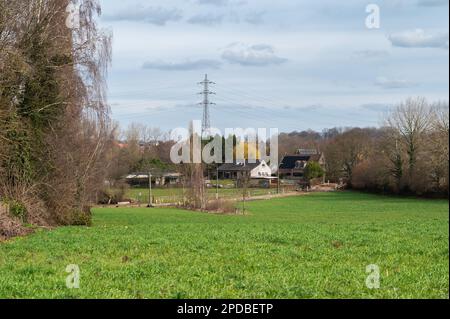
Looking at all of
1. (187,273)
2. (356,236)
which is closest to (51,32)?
(356,236)

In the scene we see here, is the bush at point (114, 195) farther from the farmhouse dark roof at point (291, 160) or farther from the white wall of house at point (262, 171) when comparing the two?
the farmhouse dark roof at point (291, 160)

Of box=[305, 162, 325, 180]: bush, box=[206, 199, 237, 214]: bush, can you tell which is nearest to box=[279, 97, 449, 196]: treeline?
box=[305, 162, 325, 180]: bush

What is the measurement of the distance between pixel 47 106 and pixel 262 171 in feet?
303

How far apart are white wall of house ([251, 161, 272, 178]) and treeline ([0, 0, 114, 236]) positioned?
8343cm

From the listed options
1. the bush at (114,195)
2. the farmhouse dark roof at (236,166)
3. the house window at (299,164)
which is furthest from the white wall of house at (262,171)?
the bush at (114,195)

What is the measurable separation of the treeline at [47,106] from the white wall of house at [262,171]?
274 feet

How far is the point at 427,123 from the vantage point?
65.6 metres

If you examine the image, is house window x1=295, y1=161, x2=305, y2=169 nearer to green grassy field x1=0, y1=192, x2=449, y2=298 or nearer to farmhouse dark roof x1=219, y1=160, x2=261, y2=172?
farmhouse dark roof x1=219, y1=160, x2=261, y2=172

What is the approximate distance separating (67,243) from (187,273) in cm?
683

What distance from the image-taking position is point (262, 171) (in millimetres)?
117375

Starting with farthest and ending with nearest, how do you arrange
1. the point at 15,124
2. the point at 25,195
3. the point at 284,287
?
the point at 25,195 → the point at 15,124 → the point at 284,287

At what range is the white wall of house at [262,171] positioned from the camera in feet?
377

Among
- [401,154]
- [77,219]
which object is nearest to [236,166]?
[401,154]
